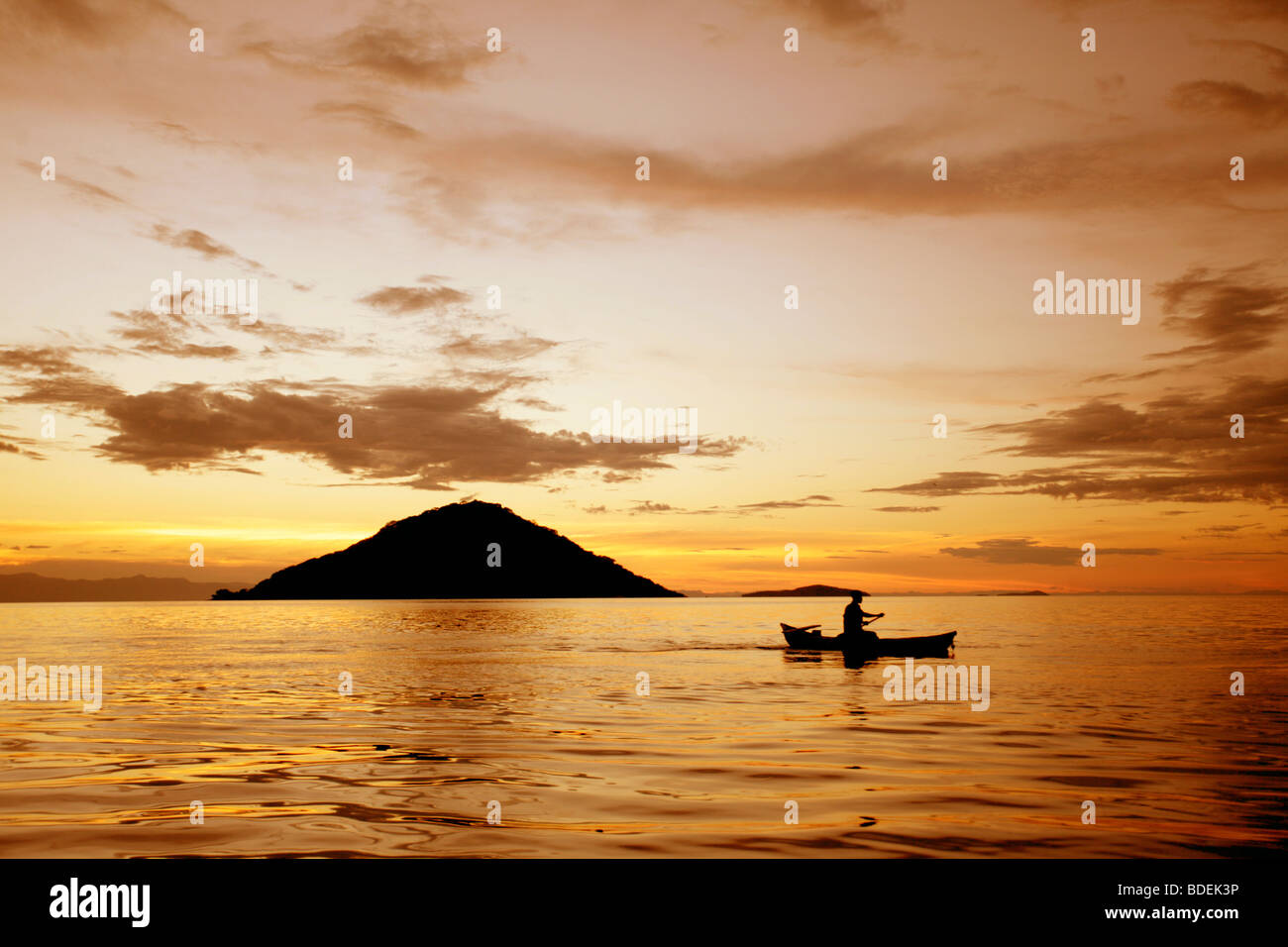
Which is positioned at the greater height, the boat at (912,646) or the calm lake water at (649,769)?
the calm lake water at (649,769)

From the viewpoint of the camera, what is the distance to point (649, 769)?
18.1 metres

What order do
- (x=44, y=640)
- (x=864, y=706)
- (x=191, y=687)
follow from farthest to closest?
(x=44, y=640), (x=191, y=687), (x=864, y=706)

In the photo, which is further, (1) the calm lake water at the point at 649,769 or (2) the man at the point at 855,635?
(2) the man at the point at 855,635

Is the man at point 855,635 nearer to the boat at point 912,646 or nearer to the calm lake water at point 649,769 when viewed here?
the boat at point 912,646

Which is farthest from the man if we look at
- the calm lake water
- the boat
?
the calm lake water

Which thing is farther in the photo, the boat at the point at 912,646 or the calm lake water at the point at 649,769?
the boat at the point at 912,646

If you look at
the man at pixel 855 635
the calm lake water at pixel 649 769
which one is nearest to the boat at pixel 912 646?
the man at pixel 855 635

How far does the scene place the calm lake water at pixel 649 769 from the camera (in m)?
12.7

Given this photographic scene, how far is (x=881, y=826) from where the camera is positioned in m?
13.3

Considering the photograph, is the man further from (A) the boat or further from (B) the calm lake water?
(B) the calm lake water

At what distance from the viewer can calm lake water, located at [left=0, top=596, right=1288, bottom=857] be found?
1266 centimetres
